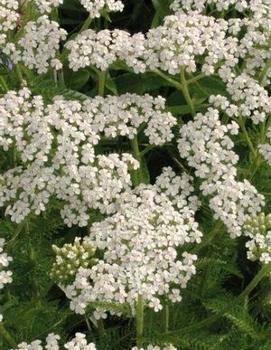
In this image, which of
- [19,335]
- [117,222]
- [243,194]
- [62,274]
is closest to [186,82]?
[243,194]

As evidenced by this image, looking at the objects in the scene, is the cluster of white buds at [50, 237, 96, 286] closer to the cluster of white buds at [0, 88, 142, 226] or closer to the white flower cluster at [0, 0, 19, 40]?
the cluster of white buds at [0, 88, 142, 226]

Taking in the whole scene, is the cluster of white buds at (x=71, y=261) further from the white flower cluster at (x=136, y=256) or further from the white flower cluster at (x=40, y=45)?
the white flower cluster at (x=40, y=45)

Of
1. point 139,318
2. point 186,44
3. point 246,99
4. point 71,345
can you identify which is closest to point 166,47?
point 186,44

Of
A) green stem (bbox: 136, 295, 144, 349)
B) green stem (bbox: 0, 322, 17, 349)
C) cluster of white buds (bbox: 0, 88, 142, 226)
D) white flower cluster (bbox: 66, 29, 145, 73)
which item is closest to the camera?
green stem (bbox: 136, 295, 144, 349)

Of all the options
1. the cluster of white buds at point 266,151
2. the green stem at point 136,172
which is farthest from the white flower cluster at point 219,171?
the green stem at point 136,172

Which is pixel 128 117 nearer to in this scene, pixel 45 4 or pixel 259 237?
pixel 45 4

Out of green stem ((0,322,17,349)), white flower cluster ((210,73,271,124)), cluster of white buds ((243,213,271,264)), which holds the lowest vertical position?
green stem ((0,322,17,349))

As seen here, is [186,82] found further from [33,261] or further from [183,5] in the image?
[33,261]

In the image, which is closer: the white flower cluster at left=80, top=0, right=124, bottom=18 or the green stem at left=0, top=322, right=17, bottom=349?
the green stem at left=0, top=322, right=17, bottom=349

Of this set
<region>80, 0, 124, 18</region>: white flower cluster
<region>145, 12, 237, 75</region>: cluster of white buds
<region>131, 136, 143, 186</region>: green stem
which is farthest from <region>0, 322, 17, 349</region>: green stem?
<region>80, 0, 124, 18</region>: white flower cluster
